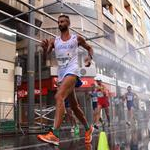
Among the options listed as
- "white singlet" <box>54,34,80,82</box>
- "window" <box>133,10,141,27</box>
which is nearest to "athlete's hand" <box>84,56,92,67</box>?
"white singlet" <box>54,34,80,82</box>

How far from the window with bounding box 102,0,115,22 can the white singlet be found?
2365cm

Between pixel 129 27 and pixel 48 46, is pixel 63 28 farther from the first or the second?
pixel 129 27

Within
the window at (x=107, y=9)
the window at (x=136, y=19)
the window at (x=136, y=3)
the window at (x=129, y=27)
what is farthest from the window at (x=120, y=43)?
the window at (x=136, y=3)

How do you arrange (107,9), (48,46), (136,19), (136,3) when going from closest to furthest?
1. (48,46)
2. (107,9)
3. (136,19)
4. (136,3)

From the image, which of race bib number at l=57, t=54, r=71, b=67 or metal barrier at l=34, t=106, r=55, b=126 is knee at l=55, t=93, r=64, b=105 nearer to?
race bib number at l=57, t=54, r=71, b=67

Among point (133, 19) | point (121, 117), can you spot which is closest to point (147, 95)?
point (133, 19)

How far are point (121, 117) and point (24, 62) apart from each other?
8282 mm

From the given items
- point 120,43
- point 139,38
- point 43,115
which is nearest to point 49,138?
point 43,115

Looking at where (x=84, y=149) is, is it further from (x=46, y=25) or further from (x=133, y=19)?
(x=133, y=19)

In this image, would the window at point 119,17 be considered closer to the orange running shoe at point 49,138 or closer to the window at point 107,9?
the window at point 107,9

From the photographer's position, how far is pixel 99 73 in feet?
80.3

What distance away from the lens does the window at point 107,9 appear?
2803 centimetres

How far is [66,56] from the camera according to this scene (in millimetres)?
4465

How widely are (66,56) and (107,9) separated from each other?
25734mm
